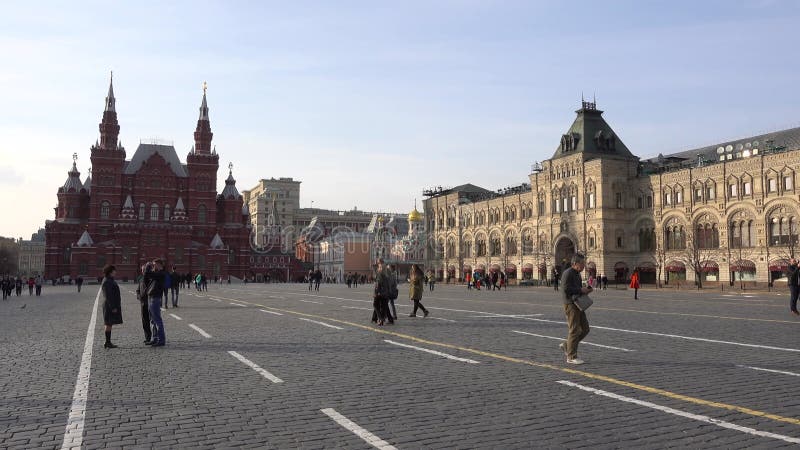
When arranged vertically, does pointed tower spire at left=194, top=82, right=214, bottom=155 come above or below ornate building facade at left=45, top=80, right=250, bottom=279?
above

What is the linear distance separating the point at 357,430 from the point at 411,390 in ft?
6.92

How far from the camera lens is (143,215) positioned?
Result: 103625mm

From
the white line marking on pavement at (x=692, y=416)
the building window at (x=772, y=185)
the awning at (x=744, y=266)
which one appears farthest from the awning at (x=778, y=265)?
the white line marking on pavement at (x=692, y=416)

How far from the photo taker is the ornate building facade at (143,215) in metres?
96.8

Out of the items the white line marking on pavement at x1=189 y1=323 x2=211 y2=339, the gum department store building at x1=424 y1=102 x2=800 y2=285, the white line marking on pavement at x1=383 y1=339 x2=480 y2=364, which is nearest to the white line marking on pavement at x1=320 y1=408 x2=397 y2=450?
the white line marking on pavement at x1=383 y1=339 x2=480 y2=364

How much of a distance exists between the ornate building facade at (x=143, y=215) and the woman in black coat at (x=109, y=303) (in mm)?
88739

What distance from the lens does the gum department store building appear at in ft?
178

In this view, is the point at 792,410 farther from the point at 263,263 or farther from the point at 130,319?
the point at 263,263

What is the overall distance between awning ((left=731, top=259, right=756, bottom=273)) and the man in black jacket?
5511 cm

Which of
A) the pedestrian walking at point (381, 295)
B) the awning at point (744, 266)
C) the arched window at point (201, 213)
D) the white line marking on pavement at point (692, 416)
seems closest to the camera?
the white line marking on pavement at point (692, 416)

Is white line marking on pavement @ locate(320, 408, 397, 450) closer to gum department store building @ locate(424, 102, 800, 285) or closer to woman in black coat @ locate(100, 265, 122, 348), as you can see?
woman in black coat @ locate(100, 265, 122, 348)

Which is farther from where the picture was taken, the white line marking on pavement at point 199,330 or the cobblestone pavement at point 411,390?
the white line marking on pavement at point 199,330

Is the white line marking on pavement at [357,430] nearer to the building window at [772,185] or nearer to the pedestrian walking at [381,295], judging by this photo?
the pedestrian walking at [381,295]

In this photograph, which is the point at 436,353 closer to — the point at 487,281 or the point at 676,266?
the point at 487,281
